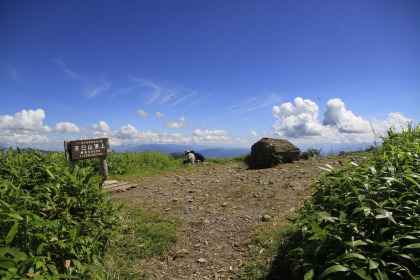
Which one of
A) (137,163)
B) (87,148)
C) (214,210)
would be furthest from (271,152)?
(87,148)

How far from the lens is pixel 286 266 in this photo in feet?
9.16

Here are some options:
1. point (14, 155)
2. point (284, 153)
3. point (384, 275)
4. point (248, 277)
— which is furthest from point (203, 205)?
point (284, 153)

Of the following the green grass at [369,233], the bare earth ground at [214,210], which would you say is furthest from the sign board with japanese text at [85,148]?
the green grass at [369,233]

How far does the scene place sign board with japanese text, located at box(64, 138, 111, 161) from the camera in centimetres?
762

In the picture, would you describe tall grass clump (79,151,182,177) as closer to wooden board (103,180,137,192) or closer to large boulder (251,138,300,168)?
wooden board (103,180,137,192)

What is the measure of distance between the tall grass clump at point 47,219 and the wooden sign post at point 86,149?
418 centimetres

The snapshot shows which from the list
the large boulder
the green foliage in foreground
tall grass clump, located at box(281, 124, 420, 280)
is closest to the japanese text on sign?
the green foliage in foreground

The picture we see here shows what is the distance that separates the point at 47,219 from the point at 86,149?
6.05m

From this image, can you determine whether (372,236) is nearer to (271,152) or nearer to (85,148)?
(85,148)

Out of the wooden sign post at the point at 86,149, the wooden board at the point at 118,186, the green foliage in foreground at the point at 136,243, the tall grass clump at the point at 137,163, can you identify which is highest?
the wooden sign post at the point at 86,149

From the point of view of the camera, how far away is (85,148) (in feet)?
26.4

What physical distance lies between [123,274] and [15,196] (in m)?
1.52

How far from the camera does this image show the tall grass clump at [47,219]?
6.57ft

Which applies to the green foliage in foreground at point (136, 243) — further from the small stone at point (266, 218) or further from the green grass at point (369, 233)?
the small stone at point (266, 218)
